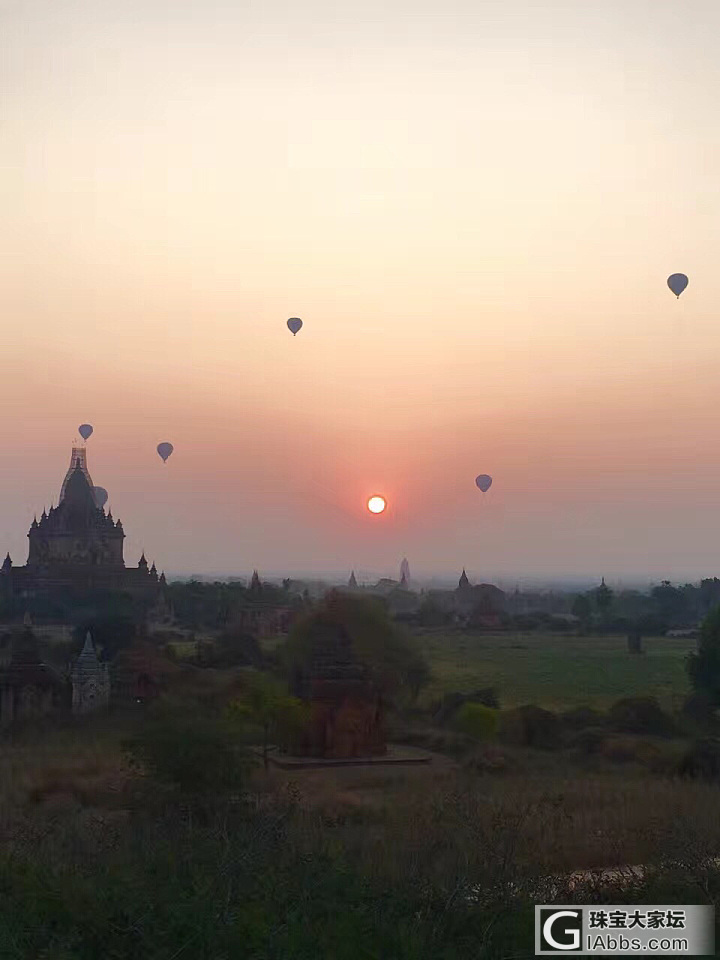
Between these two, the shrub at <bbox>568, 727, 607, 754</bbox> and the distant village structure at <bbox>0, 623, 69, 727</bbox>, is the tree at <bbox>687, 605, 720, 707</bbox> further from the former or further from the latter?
the distant village structure at <bbox>0, 623, 69, 727</bbox>

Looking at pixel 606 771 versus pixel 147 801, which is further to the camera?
pixel 606 771

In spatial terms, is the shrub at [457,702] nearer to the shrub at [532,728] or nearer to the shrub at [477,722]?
the shrub at [477,722]

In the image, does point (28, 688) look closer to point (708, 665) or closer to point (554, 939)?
point (708, 665)

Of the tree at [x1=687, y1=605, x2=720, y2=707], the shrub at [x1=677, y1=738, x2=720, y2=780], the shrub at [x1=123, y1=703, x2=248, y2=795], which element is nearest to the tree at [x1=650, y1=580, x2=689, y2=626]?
the tree at [x1=687, y1=605, x2=720, y2=707]

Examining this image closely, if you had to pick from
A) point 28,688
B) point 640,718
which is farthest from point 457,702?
point 28,688

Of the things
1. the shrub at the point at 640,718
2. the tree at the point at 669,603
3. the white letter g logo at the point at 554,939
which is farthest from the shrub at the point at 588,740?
the tree at the point at 669,603

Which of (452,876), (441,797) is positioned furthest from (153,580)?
(452,876)

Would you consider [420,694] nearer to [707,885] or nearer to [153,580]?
[707,885]
